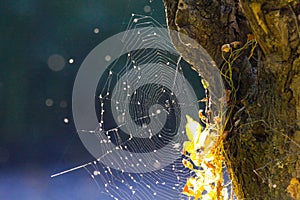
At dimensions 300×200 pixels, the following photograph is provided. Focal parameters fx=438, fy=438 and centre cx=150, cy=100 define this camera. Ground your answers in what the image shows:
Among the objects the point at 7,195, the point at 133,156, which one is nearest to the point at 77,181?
the point at 7,195

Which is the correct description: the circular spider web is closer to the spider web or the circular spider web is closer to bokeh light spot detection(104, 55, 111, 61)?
the spider web

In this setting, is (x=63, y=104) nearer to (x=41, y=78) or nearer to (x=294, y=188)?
(x=41, y=78)

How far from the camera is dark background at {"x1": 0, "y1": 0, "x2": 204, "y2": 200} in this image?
99.1 inches

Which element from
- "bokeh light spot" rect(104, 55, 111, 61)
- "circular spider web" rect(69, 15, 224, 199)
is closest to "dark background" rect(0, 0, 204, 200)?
"bokeh light spot" rect(104, 55, 111, 61)

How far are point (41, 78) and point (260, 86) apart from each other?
7.79 feet

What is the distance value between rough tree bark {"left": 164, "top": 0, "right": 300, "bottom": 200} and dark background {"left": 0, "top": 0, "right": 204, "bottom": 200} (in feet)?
6.41

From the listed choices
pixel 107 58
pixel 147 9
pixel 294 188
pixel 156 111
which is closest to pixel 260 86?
pixel 294 188

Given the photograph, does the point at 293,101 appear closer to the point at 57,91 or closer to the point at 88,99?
the point at 88,99

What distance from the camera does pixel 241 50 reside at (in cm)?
50

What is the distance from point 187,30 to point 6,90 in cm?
239

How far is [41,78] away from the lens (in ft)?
8.83

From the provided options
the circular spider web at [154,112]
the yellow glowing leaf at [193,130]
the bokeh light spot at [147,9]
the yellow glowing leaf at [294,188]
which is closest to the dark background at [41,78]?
the bokeh light spot at [147,9]

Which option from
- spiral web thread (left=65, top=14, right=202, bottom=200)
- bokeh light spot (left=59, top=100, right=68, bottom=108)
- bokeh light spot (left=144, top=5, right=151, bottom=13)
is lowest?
bokeh light spot (left=59, top=100, right=68, bottom=108)

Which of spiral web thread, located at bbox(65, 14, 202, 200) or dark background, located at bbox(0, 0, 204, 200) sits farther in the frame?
dark background, located at bbox(0, 0, 204, 200)
